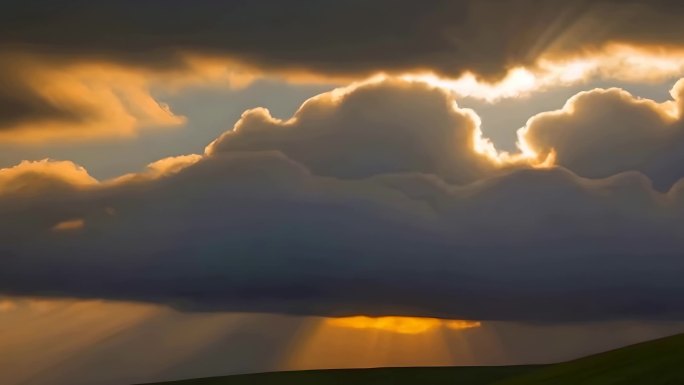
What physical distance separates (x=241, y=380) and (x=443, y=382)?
119 feet

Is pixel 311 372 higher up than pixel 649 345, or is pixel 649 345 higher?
pixel 311 372

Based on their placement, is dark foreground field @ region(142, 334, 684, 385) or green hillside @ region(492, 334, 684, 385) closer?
green hillside @ region(492, 334, 684, 385)

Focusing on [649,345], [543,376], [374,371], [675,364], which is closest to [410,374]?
[374,371]

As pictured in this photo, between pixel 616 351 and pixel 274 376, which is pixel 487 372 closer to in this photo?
pixel 274 376

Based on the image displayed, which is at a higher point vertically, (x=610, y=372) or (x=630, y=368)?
(x=610, y=372)

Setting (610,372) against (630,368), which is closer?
(630,368)

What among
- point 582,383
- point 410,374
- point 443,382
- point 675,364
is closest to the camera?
point 675,364

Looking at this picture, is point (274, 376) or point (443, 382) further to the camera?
point (274, 376)

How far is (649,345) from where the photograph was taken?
86062mm

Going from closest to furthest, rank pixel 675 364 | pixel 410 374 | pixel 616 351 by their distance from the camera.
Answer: pixel 675 364 < pixel 616 351 < pixel 410 374

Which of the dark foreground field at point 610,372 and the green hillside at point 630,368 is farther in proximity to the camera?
the dark foreground field at point 610,372

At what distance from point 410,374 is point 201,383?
114 ft

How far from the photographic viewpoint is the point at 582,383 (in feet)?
272

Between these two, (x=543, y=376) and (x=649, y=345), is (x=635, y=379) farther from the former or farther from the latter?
(x=543, y=376)
